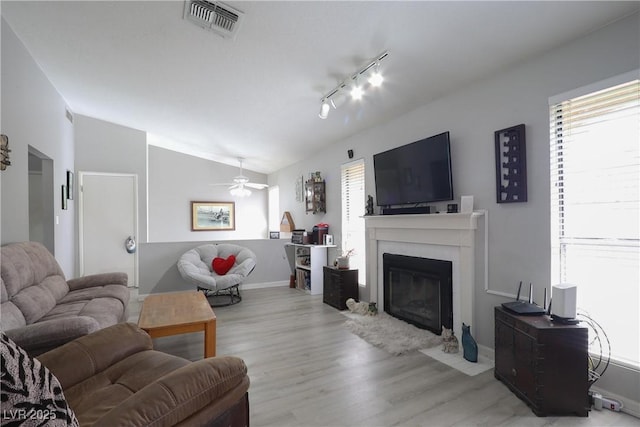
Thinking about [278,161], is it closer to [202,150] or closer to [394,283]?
[202,150]

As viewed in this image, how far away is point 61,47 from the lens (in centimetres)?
311

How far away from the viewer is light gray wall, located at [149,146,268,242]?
278 inches

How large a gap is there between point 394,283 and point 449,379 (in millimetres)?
1513

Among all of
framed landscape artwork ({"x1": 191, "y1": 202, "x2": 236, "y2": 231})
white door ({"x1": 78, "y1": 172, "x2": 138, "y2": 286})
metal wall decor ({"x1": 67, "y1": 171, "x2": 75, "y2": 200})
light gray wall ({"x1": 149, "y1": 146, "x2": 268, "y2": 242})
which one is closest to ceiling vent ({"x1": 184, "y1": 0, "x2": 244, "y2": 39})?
metal wall decor ({"x1": 67, "y1": 171, "x2": 75, "y2": 200})

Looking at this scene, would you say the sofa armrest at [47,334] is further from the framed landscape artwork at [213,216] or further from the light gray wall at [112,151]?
the framed landscape artwork at [213,216]

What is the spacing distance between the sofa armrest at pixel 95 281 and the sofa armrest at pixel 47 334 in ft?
5.74

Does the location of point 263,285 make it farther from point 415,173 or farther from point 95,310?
point 415,173

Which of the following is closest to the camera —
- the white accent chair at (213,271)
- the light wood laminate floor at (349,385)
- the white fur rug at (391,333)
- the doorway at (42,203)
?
the light wood laminate floor at (349,385)

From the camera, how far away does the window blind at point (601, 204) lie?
198 centimetres

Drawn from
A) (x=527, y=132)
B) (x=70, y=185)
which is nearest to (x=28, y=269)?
(x=70, y=185)

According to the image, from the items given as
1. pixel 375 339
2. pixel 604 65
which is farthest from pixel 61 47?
pixel 604 65

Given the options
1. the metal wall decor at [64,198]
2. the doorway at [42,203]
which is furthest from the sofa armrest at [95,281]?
the metal wall decor at [64,198]

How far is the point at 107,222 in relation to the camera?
18.5 ft

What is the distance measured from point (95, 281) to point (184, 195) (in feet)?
13.5
